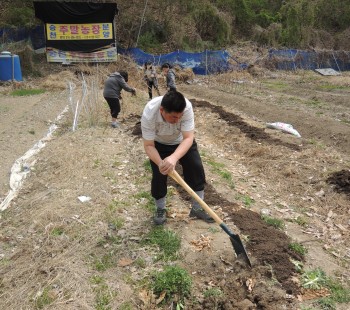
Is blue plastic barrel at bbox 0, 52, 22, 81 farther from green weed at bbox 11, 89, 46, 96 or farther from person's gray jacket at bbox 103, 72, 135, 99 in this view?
person's gray jacket at bbox 103, 72, 135, 99

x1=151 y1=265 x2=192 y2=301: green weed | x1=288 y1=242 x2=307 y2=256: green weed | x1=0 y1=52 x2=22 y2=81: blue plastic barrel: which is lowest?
x1=0 y1=52 x2=22 y2=81: blue plastic barrel

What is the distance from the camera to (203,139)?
26.6 ft

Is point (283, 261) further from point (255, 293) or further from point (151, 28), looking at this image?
point (151, 28)

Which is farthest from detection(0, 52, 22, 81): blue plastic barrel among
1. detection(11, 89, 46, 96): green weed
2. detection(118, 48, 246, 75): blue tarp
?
detection(118, 48, 246, 75): blue tarp

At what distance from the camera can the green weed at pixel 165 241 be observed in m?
3.51

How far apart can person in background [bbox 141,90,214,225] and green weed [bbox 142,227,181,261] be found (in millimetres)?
203

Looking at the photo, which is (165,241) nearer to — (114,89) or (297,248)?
(297,248)

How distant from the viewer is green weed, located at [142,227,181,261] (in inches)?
138

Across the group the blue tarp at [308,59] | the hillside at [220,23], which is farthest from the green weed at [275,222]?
the hillside at [220,23]

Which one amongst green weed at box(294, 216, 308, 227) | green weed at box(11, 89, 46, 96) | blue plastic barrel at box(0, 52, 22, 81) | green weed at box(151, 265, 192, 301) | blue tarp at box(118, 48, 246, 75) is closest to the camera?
green weed at box(151, 265, 192, 301)

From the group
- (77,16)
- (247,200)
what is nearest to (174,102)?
(247,200)

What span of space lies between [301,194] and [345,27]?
1211 inches

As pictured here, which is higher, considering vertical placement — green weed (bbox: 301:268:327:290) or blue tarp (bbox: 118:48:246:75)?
green weed (bbox: 301:268:327:290)

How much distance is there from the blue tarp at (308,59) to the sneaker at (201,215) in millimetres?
19604
